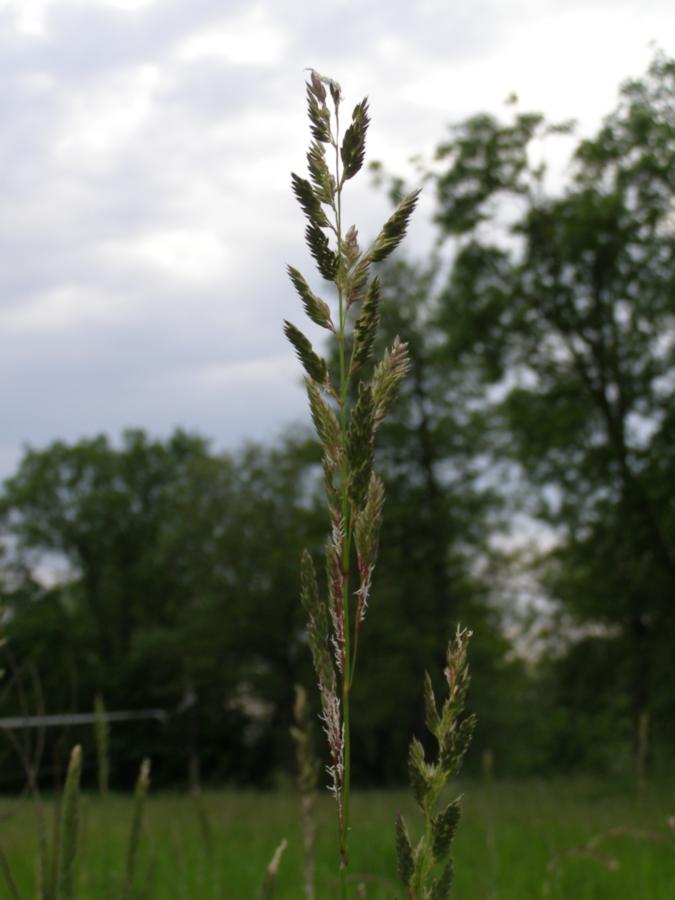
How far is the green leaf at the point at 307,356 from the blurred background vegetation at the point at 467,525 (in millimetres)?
703

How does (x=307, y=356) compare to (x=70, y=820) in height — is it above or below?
above

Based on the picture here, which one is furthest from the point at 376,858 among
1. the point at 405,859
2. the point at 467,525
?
the point at 467,525

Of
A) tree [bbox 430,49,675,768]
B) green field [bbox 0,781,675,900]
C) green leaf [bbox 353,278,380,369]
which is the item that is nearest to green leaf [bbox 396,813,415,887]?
green leaf [bbox 353,278,380,369]

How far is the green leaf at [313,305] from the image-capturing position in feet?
2.80

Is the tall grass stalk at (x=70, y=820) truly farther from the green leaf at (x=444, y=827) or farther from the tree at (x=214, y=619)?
the tree at (x=214, y=619)

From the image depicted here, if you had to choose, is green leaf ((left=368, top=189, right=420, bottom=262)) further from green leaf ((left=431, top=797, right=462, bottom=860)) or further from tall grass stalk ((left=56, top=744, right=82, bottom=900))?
tall grass stalk ((left=56, top=744, right=82, bottom=900))

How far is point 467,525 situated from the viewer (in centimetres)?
3850

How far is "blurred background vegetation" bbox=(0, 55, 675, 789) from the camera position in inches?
1030

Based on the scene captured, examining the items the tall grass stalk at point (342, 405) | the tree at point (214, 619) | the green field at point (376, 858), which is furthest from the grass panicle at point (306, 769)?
the tree at point (214, 619)

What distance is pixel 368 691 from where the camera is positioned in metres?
37.3

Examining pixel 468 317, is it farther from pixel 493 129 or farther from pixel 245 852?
pixel 245 852

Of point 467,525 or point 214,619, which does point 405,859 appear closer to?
point 467,525

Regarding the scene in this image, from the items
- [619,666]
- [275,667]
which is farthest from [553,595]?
[275,667]

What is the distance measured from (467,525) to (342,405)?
3809 centimetres
